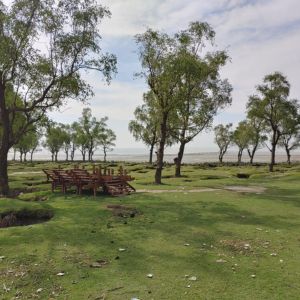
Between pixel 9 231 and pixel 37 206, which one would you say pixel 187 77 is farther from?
pixel 9 231

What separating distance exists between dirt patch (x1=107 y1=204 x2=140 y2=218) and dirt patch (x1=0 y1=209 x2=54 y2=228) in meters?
3.45

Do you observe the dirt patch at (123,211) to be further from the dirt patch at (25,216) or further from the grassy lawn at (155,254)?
the dirt patch at (25,216)

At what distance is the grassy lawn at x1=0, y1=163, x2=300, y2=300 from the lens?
10.3 m

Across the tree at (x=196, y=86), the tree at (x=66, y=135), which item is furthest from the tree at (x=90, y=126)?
the tree at (x=196, y=86)

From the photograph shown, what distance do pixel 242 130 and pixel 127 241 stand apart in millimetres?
103008

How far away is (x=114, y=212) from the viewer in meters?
20.6

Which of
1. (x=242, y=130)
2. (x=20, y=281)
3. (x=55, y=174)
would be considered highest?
(x=242, y=130)

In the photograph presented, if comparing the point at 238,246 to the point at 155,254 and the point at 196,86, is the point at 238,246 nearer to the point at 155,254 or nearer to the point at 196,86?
the point at 155,254

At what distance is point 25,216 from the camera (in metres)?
20.7

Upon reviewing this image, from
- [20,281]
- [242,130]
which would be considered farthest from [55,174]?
[242,130]

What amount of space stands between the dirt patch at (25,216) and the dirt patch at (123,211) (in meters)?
3.45

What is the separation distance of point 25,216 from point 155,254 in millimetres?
10195

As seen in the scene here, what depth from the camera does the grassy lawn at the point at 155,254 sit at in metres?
10.3

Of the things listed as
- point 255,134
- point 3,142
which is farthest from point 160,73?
point 255,134
